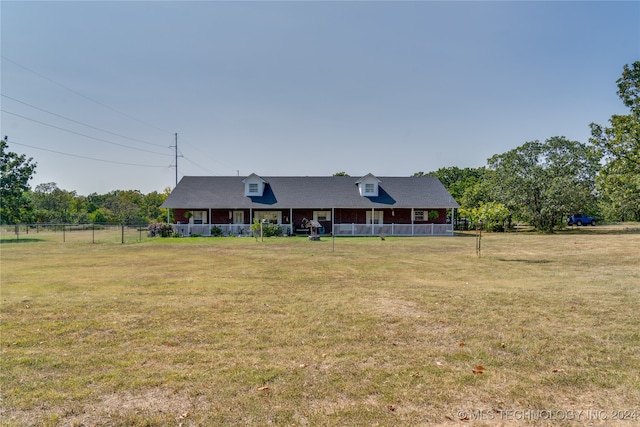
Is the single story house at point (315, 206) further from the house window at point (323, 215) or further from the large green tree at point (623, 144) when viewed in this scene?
the large green tree at point (623, 144)

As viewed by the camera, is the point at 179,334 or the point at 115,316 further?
the point at 115,316

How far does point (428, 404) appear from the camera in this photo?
3.49 m

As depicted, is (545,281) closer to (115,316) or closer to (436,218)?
(115,316)

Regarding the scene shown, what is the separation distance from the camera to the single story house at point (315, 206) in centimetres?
3150

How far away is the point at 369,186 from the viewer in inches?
1362

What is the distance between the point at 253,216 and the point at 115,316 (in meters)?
26.9

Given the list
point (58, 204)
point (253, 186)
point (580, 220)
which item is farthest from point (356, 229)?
point (58, 204)

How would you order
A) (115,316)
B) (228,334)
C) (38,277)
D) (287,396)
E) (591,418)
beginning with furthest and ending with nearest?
1. (38,277)
2. (115,316)
3. (228,334)
4. (287,396)
5. (591,418)

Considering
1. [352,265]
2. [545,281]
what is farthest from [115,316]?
[545,281]

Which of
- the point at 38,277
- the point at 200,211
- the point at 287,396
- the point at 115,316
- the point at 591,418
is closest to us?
the point at 591,418

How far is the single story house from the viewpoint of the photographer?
3150cm

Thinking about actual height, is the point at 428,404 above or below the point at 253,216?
below

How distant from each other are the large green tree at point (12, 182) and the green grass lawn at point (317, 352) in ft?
113

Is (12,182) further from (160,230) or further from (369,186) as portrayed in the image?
(369,186)
